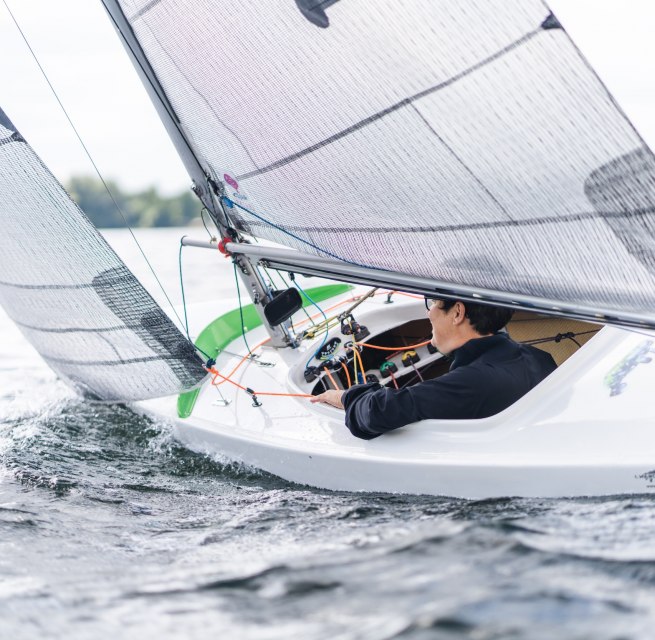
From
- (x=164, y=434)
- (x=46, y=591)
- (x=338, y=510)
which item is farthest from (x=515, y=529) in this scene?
(x=164, y=434)

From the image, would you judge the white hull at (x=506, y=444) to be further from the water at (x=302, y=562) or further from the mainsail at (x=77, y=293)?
the mainsail at (x=77, y=293)

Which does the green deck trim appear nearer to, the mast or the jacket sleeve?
the mast

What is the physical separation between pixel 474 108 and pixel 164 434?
1.68 metres

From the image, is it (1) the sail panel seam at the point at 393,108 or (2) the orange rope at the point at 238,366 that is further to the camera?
(2) the orange rope at the point at 238,366

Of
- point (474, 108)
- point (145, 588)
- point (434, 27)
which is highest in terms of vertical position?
point (434, 27)

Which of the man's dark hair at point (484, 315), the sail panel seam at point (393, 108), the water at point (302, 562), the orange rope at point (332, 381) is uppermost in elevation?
the sail panel seam at point (393, 108)

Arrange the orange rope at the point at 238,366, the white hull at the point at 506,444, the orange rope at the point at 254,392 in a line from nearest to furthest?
the white hull at the point at 506,444 < the orange rope at the point at 254,392 < the orange rope at the point at 238,366

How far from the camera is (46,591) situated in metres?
1.64

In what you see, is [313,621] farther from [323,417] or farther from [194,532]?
[323,417]

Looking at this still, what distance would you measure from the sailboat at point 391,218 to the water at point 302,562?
0.15 metres

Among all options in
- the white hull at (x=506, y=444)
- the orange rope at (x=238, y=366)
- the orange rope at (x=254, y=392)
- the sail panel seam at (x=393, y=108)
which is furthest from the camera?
the orange rope at (x=238, y=366)

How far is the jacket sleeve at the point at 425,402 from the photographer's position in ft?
6.95

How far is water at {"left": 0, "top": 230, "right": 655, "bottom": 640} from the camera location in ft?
4.42

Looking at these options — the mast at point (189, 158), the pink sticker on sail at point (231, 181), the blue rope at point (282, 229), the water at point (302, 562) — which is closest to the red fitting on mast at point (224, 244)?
the mast at point (189, 158)
